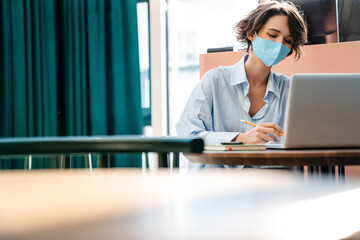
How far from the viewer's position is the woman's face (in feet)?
5.89

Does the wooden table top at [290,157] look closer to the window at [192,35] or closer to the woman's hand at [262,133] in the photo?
the woman's hand at [262,133]

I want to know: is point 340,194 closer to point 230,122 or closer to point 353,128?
point 353,128

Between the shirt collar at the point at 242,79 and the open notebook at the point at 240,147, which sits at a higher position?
the shirt collar at the point at 242,79

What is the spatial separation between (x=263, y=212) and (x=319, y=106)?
2.78 ft

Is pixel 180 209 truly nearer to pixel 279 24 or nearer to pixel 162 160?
pixel 162 160

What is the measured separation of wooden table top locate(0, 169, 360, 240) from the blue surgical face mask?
1428 mm

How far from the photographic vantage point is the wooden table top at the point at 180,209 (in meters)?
0.23

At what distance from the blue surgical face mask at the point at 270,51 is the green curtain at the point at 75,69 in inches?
45.6

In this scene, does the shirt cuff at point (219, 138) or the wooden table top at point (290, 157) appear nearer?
the wooden table top at point (290, 157)

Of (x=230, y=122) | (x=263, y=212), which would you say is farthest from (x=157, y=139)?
(x=230, y=122)

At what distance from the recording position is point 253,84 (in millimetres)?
1783

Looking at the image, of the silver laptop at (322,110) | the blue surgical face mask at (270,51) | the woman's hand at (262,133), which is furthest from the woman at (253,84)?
the silver laptop at (322,110)

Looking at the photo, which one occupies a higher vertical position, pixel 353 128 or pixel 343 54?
pixel 343 54

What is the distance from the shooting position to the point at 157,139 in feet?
1.80
